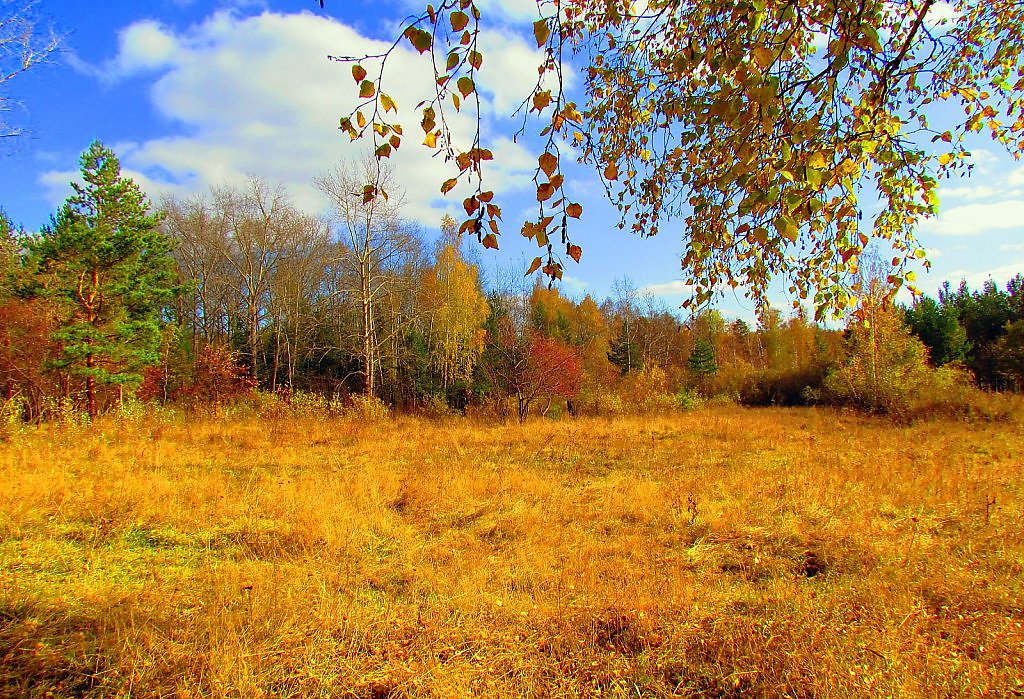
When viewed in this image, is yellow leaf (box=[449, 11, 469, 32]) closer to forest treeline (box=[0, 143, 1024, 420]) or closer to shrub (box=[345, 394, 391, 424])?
forest treeline (box=[0, 143, 1024, 420])

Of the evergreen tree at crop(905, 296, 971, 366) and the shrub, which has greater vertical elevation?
the evergreen tree at crop(905, 296, 971, 366)

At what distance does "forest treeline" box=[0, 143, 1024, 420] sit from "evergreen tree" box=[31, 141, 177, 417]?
58 millimetres

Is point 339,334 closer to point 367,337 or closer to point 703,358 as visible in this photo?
point 367,337

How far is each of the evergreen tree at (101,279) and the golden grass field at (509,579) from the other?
22.2 feet

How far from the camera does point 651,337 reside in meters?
50.4

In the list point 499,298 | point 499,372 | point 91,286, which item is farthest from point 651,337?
point 91,286

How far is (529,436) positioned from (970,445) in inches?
430

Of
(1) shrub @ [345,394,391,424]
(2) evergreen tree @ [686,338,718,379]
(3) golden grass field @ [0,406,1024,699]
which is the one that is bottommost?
(3) golden grass field @ [0,406,1024,699]

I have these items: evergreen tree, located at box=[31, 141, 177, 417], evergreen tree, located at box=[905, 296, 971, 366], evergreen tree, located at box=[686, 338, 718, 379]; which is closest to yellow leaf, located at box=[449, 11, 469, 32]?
evergreen tree, located at box=[31, 141, 177, 417]

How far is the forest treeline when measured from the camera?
A: 53.9 feet

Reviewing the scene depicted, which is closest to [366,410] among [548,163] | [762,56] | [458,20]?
[548,163]

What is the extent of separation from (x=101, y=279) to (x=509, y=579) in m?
18.7

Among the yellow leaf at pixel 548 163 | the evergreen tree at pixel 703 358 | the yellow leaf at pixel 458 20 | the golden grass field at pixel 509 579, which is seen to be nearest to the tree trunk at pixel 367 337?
the golden grass field at pixel 509 579

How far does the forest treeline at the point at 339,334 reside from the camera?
16.4m
